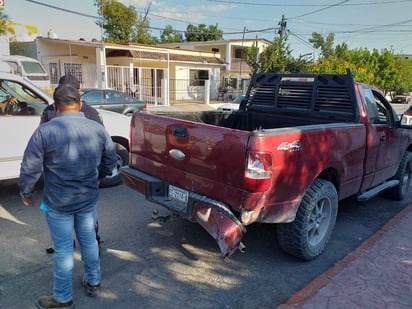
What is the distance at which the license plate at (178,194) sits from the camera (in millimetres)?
3445

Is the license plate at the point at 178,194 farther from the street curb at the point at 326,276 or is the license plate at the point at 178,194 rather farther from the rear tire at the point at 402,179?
the rear tire at the point at 402,179

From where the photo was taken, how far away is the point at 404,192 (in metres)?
5.98

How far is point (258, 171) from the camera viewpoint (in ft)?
9.64

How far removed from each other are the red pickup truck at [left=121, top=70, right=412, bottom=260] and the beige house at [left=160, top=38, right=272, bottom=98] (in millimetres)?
24709

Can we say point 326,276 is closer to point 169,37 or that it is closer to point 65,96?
point 65,96

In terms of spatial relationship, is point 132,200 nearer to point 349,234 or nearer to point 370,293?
point 349,234

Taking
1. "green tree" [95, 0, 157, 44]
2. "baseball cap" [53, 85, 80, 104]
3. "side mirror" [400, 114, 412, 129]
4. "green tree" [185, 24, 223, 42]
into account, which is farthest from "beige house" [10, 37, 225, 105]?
"green tree" [185, 24, 223, 42]

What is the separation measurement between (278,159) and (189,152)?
0.87m

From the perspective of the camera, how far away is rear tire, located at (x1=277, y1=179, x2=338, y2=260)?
11.3ft

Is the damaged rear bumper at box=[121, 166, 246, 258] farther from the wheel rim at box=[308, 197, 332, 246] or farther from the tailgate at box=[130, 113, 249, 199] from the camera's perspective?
the wheel rim at box=[308, 197, 332, 246]

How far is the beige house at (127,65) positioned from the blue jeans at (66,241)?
18.3 metres

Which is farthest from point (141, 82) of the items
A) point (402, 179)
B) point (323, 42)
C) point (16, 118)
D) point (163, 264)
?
point (323, 42)

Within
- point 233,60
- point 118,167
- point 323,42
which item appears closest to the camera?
point 118,167

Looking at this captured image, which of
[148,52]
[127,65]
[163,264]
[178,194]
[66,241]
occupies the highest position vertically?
[148,52]
